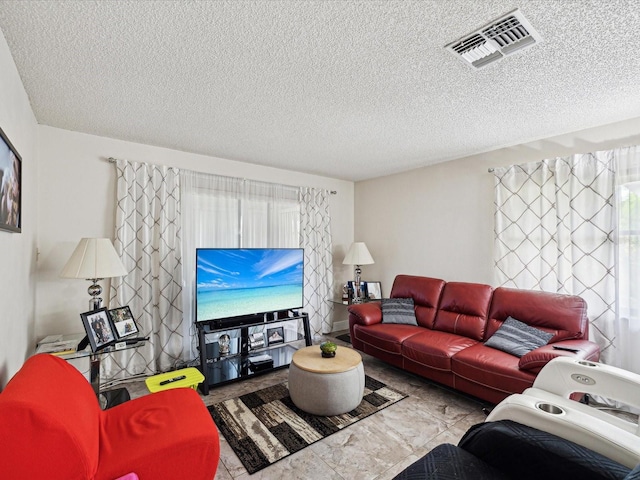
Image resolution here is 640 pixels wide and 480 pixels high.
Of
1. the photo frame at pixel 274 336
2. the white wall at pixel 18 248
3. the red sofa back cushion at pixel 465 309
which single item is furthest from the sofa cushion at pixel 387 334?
the white wall at pixel 18 248

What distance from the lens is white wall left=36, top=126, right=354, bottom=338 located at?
109 inches

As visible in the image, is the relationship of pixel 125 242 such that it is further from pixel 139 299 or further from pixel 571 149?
pixel 571 149

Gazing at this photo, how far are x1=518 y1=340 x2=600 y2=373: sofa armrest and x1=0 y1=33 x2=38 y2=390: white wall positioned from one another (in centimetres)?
320

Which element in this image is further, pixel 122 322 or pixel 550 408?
pixel 122 322

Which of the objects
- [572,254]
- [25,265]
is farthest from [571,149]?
[25,265]

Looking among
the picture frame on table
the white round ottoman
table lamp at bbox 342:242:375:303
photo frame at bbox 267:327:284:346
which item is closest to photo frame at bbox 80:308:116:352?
the white round ottoman

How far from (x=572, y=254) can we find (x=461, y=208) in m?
1.21

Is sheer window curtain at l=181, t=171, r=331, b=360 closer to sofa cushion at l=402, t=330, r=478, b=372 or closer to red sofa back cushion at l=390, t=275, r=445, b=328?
red sofa back cushion at l=390, t=275, r=445, b=328

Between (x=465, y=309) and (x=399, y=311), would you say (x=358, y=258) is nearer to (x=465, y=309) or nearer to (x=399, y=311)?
(x=399, y=311)

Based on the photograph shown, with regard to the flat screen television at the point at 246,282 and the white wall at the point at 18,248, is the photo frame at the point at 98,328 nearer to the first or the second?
the white wall at the point at 18,248

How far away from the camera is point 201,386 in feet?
9.41

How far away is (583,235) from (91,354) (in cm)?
421

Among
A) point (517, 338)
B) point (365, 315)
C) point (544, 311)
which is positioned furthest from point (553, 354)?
point (365, 315)

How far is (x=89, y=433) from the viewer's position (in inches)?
52.4
